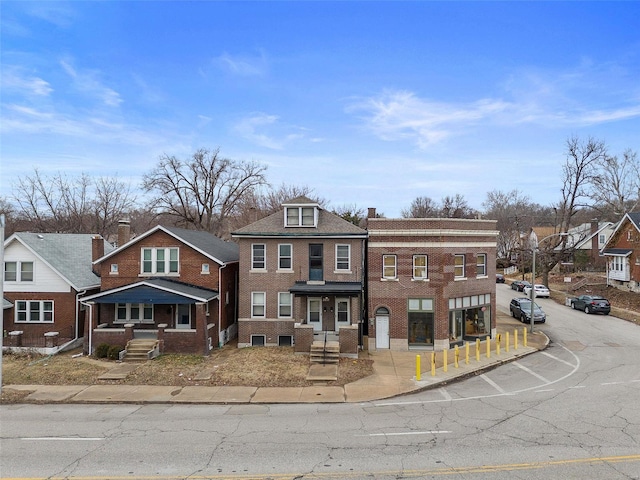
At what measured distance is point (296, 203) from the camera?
25469mm

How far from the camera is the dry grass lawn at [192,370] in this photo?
60.8 ft

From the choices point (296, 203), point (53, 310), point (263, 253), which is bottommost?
point (53, 310)

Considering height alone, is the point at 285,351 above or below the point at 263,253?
below

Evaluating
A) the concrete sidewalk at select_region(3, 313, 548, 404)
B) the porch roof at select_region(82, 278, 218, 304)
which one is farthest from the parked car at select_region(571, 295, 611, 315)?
the porch roof at select_region(82, 278, 218, 304)

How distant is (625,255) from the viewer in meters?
43.9

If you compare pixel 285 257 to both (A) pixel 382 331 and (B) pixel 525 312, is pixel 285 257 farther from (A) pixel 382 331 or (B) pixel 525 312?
(B) pixel 525 312

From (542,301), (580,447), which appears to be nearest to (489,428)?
(580,447)

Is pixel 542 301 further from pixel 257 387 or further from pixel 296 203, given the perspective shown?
pixel 257 387

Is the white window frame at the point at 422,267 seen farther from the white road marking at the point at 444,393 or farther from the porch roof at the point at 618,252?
the porch roof at the point at 618,252

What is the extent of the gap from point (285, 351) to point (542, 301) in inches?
1317

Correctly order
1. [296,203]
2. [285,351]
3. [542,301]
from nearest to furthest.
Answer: [285,351]
[296,203]
[542,301]

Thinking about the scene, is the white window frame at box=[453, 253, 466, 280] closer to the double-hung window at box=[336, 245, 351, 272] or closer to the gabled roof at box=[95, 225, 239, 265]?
the double-hung window at box=[336, 245, 351, 272]

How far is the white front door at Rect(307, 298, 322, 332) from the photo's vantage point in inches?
989

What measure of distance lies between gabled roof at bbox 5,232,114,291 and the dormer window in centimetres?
1314
